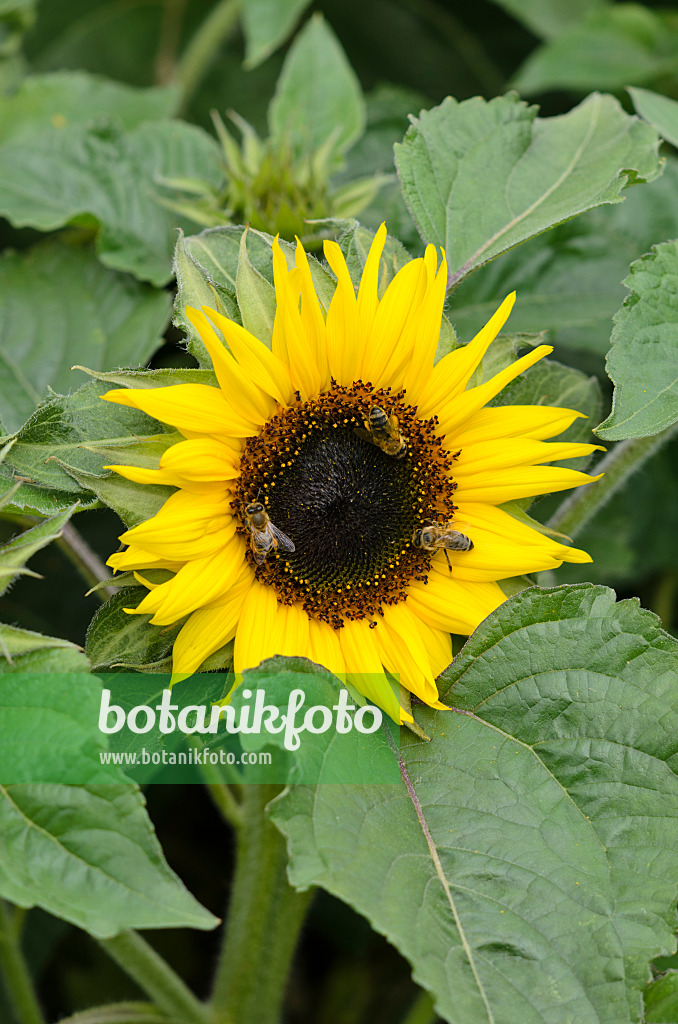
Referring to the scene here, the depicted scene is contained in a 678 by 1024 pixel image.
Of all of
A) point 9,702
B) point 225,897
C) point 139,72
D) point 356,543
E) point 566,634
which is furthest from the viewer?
point 139,72

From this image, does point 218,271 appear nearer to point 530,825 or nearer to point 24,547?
point 24,547

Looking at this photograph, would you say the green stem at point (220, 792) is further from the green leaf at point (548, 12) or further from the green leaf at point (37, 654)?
the green leaf at point (548, 12)

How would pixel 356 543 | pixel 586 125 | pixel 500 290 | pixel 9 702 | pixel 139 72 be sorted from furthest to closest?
pixel 139 72 < pixel 500 290 < pixel 586 125 < pixel 356 543 < pixel 9 702

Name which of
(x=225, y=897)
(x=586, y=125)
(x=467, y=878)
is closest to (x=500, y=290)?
(x=586, y=125)

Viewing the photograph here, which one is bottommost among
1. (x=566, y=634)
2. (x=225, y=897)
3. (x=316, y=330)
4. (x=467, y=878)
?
(x=225, y=897)

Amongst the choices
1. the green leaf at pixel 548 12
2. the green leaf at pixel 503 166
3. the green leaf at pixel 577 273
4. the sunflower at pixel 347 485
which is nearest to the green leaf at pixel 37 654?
the sunflower at pixel 347 485

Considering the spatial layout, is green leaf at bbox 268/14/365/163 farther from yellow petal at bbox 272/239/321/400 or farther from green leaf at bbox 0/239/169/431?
yellow petal at bbox 272/239/321/400

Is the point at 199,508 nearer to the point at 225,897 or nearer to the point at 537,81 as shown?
the point at 225,897
